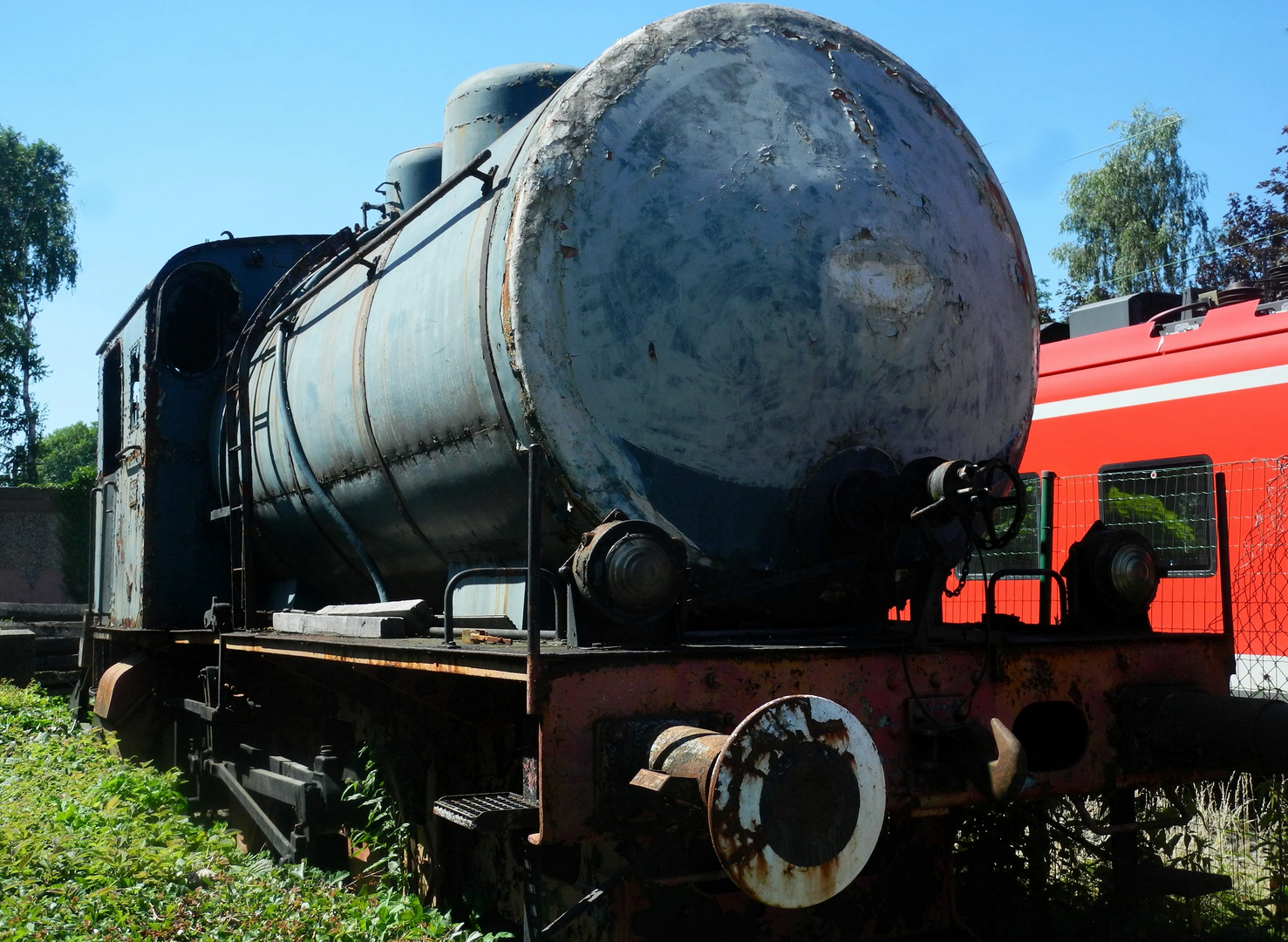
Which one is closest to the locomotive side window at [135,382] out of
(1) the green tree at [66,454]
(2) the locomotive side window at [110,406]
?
(2) the locomotive side window at [110,406]

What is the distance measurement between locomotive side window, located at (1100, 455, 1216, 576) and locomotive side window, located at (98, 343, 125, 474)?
22.5 feet

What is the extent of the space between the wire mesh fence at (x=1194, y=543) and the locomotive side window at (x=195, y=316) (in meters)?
4.93

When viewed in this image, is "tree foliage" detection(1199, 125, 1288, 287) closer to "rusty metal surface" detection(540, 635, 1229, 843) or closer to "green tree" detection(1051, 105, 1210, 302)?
"green tree" detection(1051, 105, 1210, 302)

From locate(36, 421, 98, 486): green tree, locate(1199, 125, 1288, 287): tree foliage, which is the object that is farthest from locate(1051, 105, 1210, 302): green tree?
locate(36, 421, 98, 486): green tree

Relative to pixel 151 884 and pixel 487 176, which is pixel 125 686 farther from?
pixel 487 176

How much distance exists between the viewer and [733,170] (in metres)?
3.90

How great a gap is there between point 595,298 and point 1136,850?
8.83 ft

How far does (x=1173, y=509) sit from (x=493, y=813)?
5847 millimetres

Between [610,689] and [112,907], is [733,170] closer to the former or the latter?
[610,689]

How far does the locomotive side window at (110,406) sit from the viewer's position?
338 inches

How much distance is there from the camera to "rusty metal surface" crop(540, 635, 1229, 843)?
3.04m

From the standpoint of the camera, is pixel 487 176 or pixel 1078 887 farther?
pixel 1078 887

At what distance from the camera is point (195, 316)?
7574 millimetres

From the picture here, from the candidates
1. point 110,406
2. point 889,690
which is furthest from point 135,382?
point 889,690
